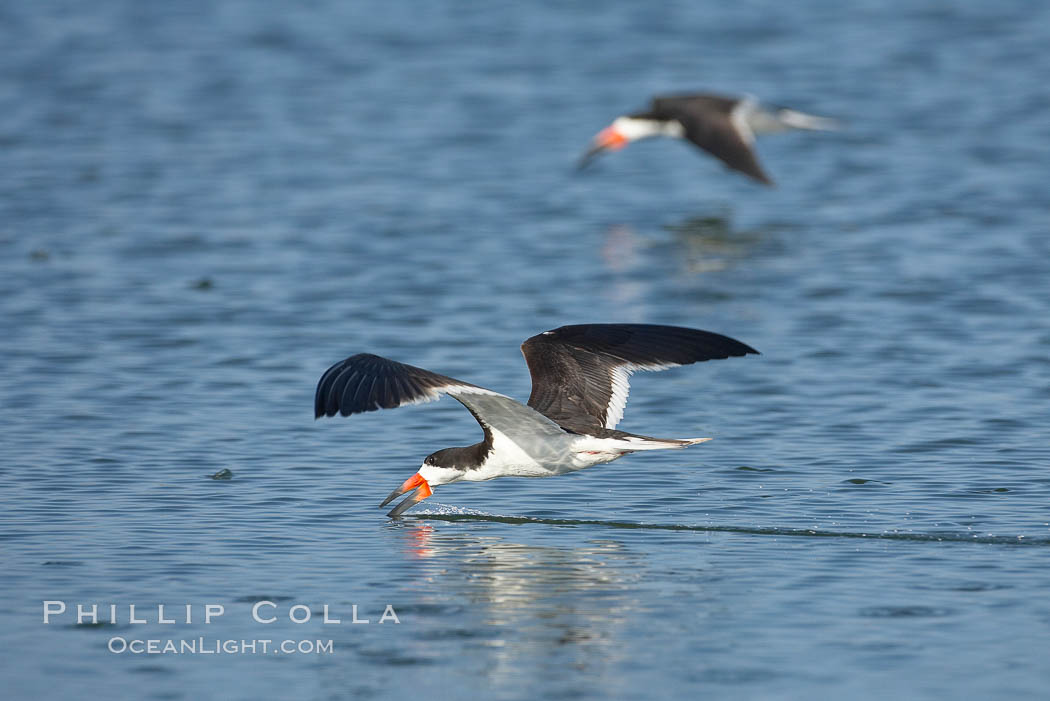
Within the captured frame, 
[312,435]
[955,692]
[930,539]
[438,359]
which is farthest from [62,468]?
[955,692]

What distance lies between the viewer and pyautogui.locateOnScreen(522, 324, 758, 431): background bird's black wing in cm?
840

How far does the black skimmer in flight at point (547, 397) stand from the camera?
7020 mm

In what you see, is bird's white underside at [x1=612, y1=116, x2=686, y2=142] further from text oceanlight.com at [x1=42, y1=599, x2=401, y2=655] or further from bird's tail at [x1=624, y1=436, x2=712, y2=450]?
text oceanlight.com at [x1=42, y1=599, x2=401, y2=655]

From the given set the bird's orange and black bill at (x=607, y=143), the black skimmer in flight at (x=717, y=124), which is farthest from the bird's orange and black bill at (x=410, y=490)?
the bird's orange and black bill at (x=607, y=143)

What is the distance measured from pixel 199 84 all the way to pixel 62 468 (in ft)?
53.3

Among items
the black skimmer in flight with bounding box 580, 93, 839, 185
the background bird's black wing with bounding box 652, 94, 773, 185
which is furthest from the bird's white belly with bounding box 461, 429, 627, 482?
the background bird's black wing with bounding box 652, 94, 773, 185

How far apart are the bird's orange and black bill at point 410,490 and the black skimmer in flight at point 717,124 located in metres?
7.91

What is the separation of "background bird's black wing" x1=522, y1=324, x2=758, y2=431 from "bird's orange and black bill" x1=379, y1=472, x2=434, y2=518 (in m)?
0.73

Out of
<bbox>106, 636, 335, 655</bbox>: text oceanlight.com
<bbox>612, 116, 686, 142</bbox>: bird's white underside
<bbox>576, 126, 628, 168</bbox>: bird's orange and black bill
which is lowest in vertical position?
<bbox>106, 636, 335, 655</bbox>: text oceanlight.com

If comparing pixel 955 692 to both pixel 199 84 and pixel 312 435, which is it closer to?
pixel 312 435

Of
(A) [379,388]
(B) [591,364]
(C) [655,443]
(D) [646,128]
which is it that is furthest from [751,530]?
(D) [646,128]

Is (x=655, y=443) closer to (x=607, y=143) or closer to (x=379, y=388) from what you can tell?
(x=379, y=388)

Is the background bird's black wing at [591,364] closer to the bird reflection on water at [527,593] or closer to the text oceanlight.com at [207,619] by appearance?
the bird reflection on water at [527,593]

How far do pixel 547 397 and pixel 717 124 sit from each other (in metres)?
8.88
